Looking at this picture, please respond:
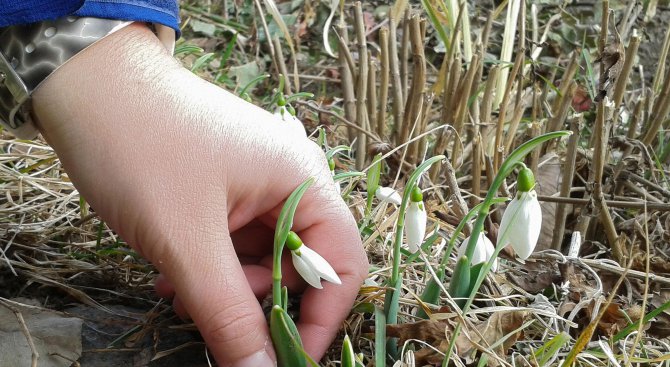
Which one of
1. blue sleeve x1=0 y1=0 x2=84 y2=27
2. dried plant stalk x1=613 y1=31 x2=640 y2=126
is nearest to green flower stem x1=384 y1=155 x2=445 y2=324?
blue sleeve x1=0 y1=0 x2=84 y2=27

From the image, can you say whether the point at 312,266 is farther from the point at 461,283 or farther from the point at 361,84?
the point at 361,84

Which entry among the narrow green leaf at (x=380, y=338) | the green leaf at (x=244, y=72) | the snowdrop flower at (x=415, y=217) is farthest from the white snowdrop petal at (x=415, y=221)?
the green leaf at (x=244, y=72)

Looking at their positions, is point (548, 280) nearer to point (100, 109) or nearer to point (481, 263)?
point (481, 263)

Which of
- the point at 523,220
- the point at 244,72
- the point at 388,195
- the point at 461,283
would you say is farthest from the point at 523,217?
the point at 244,72

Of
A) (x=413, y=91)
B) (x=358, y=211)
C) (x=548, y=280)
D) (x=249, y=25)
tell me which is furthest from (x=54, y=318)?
(x=249, y=25)

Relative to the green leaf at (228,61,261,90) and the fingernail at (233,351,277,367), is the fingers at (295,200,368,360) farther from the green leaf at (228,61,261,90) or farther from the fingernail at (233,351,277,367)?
the green leaf at (228,61,261,90)

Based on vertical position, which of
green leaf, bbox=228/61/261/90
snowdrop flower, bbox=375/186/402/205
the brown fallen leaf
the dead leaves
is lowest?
green leaf, bbox=228/61/261/90
